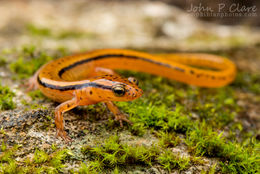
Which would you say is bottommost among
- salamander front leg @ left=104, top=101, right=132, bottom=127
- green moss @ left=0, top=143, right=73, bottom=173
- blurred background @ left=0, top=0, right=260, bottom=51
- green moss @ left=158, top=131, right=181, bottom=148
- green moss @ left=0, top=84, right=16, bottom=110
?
green moss @ left=158, top=131, right=181, bottom=148

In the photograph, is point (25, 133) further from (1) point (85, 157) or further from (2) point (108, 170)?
(2) point (108, 170)

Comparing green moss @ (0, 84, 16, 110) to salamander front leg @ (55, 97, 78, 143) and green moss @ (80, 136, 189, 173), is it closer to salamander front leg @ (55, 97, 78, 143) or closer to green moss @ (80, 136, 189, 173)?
salamander front leg @ (55, 97, 78, 143)

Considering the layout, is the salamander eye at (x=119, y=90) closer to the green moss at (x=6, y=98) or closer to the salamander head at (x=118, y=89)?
the salamander head at (x=118, y=89)

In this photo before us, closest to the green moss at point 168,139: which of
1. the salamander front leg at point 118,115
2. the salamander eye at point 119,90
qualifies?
the salamander front leg at point 118,115

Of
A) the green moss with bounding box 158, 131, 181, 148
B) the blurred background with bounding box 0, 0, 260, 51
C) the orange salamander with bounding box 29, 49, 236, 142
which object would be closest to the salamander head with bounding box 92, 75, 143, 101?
the orange salamander with bounding box 29, 49, 236, 142

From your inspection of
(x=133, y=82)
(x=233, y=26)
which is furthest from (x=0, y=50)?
(x=233, y=26)
